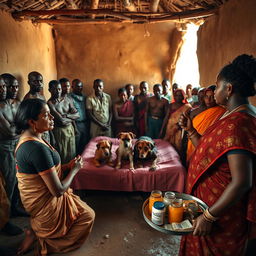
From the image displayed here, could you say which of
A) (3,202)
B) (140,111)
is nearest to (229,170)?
(3,202)

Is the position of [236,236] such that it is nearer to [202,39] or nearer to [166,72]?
[202,39]

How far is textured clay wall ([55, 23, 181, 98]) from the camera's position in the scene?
6.62 metres

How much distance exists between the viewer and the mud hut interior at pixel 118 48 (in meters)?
2.98

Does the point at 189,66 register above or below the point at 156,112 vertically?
above

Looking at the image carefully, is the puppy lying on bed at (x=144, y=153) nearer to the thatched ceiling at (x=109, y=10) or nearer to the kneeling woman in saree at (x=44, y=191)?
the kneeling woman in saree at (x=44, y=191)

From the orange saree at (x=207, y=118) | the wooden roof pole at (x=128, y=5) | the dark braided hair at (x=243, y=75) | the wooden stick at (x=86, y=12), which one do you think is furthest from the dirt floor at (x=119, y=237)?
the wooden roof pole at (x=128, y=5)

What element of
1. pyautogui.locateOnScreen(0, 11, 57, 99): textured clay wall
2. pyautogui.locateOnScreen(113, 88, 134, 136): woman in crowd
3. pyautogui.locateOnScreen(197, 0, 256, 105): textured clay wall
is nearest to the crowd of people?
pyautogui.locateOnScreen(0, 11, 57, 99): textured clay wall

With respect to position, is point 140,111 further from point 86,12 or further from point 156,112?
point 86,12

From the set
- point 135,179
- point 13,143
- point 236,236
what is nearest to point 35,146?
point 13,143

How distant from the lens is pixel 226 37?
4262 mm

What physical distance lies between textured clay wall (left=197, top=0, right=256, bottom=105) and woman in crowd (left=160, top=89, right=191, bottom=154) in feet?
3.02

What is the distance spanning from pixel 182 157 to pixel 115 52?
409 centimetres

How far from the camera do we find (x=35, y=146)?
2.09m

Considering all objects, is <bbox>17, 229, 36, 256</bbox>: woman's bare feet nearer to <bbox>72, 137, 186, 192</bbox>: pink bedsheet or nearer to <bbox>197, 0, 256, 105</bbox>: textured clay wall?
<bbox>72, 137, 186, 192</bbox>: pink bedsheet
